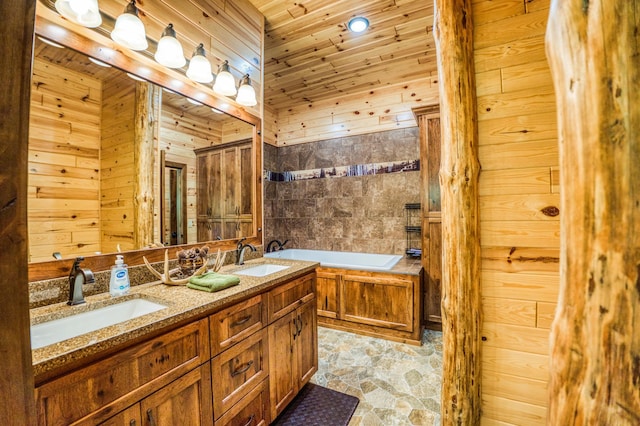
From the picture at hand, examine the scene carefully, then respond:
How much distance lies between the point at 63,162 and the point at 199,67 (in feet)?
3.22

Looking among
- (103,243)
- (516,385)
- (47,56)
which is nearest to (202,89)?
(47,56)

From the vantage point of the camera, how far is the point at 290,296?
70.1 inches

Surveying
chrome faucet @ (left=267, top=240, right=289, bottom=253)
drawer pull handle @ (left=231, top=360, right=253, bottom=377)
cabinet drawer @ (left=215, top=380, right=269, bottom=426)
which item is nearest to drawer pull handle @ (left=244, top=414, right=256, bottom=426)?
cabinet drawer @ (left=215, top=380, right=269, bottom=426)

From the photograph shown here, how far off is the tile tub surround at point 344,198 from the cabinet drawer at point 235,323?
97.7 inches

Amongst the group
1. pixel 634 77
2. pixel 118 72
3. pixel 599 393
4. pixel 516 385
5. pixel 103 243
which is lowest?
pixel 516 385

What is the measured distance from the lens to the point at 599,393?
0.69 m

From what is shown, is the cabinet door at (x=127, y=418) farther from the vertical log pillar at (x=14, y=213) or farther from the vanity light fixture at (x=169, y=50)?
the vanity light fixture at (x=169, y=50)

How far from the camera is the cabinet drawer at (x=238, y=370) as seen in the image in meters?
1.24

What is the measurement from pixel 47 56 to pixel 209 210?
1.14 m

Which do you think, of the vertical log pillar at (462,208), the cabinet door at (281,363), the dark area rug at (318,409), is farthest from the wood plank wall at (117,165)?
the vertical log pillar at (462,208)

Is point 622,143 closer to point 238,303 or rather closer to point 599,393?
point 599,393

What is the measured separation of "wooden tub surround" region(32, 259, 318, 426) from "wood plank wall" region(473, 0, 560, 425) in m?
1.13

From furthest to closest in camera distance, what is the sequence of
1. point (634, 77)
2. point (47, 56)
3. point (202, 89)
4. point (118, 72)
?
point (202, 89)
point (118, 72)
point (47, 56)
point (634, 77)

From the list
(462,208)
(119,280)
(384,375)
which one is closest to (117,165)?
(119,280)
